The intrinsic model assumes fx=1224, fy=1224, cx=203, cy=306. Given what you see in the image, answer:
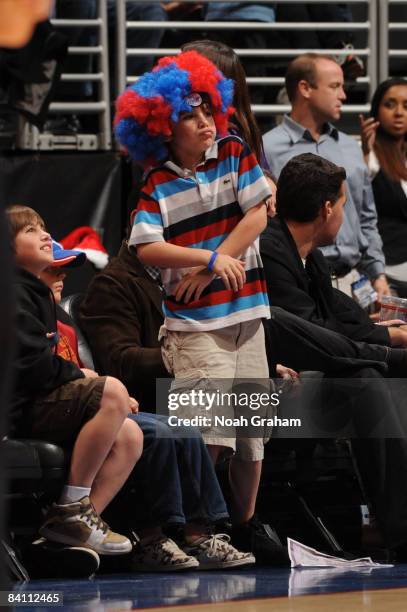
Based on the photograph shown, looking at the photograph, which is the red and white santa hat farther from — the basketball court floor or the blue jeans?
Result: the basketball court floor

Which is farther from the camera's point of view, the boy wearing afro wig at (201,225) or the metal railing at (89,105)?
the metal railing at (89,105)

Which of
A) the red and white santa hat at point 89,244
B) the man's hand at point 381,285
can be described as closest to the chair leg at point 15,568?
the red and white santa hat at point 89,244

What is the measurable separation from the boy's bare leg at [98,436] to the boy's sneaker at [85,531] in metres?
0.08

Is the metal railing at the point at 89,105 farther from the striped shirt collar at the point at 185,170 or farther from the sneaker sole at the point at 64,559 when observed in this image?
the sneaker sole at the point at 64,559

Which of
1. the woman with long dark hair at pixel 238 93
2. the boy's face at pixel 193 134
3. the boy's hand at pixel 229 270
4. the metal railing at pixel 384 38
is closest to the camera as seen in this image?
the boy's hand at pixel 229 270

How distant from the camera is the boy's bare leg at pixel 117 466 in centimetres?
378


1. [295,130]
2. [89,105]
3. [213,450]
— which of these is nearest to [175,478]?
[213,450]

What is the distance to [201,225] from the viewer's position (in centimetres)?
394

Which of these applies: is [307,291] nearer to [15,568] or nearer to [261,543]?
[261,543]

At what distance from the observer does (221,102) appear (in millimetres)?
4031

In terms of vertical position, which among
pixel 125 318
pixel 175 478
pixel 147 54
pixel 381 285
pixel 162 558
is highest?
pixel 147 54

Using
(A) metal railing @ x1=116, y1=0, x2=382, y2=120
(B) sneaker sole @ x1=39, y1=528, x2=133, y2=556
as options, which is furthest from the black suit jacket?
(A) metal railing @ x1=116, y1=0, x2=382, y2=120

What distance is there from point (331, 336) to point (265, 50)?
3141 mm

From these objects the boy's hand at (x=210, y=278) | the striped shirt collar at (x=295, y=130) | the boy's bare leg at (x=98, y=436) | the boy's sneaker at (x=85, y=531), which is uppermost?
the striped shirt collar at (x=295, y=130)
